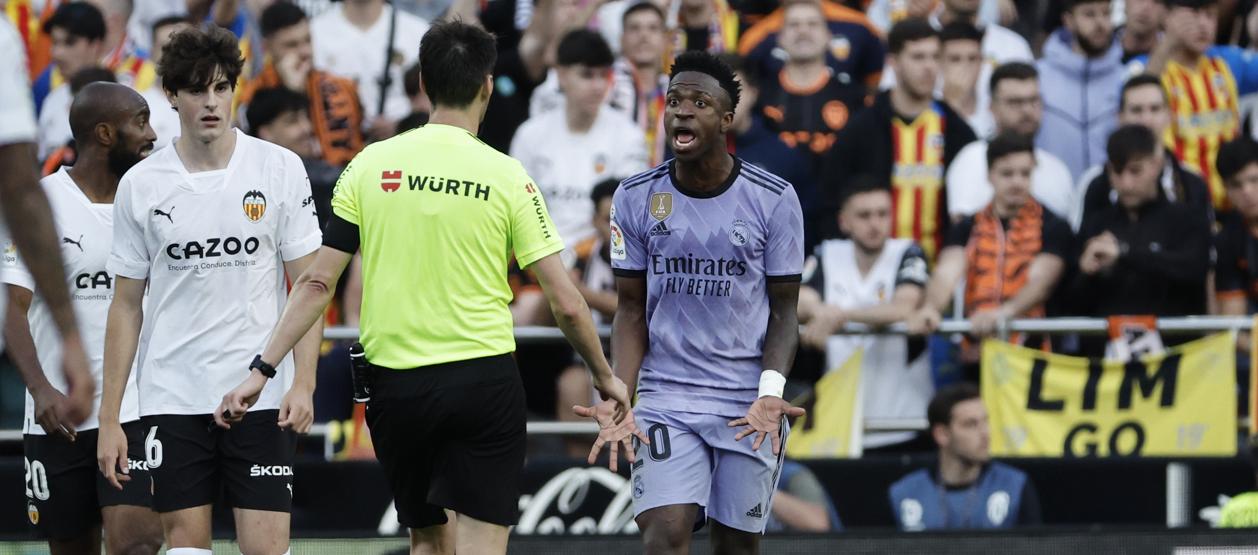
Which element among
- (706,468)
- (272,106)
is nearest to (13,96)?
(706,468)

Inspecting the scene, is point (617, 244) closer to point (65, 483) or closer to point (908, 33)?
point (65, 483)

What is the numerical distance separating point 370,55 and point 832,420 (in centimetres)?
403

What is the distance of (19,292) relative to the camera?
756 cm

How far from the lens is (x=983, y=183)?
11688 millimetres

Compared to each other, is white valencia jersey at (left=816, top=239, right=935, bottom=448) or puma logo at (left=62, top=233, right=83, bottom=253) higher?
puma logo at (left=62, top=233, right=83, bottom=253)

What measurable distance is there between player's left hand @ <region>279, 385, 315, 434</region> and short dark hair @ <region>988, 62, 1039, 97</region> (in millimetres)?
6459

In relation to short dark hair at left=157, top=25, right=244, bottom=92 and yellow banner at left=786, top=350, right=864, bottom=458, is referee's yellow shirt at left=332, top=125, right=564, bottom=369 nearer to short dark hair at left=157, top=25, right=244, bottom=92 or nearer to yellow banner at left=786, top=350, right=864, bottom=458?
short dark hair at left=157, top=25, right=244, bottom=92

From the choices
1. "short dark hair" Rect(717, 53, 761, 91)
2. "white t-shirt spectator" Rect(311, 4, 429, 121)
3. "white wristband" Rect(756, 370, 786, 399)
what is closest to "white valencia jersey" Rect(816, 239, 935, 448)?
"short dark hair" Rect(717, 53, 761, 91)

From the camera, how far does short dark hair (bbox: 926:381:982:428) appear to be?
423 inches

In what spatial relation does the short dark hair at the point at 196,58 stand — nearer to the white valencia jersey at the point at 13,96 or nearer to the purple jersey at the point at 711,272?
the purple jersey at the point at 711,272

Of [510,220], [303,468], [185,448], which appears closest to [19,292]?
[185,448]

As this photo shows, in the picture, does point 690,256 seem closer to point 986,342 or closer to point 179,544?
point 179,544

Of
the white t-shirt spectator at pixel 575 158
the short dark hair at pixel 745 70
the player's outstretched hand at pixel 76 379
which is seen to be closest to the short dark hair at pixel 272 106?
the white t-shirt spectator at pixel 575 158

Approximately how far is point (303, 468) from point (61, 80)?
355 cm
